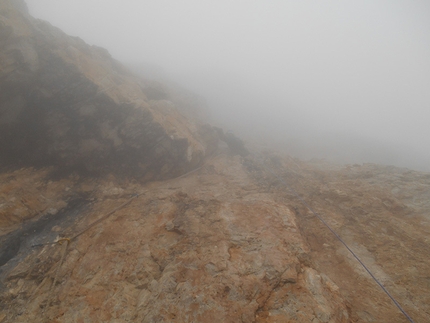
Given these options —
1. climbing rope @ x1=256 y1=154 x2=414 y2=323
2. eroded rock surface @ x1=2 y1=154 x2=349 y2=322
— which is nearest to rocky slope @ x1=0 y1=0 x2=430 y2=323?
eroded rock surface @ x1=2 y1=154 x2=349 y2=322

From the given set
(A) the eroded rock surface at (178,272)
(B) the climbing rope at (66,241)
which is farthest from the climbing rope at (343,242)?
(B) the climbing rope at (66,241)

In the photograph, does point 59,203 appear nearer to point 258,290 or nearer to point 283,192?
point 258,290

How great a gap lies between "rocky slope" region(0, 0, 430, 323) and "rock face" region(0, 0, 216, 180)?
0.20ft

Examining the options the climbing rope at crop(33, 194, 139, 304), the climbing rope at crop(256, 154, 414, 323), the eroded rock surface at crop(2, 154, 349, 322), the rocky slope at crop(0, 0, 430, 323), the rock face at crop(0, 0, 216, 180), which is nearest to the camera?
the climbing rope at crop(256, 154, 414, 323)

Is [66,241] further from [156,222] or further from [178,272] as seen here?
[178,272]

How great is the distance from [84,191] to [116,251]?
14.8 ft

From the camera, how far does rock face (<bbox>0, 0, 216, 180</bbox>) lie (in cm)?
954

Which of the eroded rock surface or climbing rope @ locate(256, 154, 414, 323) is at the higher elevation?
climbing rope @ locate(256, 154, 414, 323)

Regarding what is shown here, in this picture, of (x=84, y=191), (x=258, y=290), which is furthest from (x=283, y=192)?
(x=84, y=191)

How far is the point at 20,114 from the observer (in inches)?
385

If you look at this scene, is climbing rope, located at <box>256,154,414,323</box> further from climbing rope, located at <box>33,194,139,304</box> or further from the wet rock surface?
climbing rope, located at <box>33,194,139,304</box>

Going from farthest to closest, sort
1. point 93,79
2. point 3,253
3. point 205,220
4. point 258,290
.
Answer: point 93,79, point 205,220, point 3,253, point 258,290

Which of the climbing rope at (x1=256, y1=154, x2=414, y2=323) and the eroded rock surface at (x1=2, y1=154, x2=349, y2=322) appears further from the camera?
the eroded rock surface at (x1=2, y1=154, x2=349, y2=322)

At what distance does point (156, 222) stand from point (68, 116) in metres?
7.97
